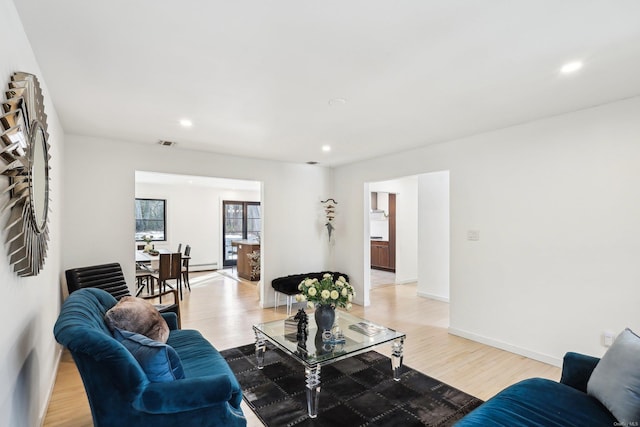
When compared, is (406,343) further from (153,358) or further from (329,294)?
(153,358)

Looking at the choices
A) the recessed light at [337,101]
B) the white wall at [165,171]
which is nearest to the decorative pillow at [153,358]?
the recessed light at [337,101]

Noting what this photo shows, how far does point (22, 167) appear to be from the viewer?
1554 mm

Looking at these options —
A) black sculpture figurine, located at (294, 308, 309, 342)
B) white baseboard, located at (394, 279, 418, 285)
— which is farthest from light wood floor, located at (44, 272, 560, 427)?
black sculpture figurine, located at (294, 308, 309, 342)

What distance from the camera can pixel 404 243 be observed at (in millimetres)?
7180

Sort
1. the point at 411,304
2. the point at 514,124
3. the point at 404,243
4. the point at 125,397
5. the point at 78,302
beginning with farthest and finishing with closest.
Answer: the point at 404,243, the point at 411,304, the point at 514,124, the point at 78,302, the point at 125,397

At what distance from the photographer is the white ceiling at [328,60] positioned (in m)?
1.62

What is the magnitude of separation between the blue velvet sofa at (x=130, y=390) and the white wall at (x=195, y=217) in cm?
716

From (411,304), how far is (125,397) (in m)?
4.71

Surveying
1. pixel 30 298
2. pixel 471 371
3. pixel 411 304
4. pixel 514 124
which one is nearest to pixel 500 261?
pixel 471 371

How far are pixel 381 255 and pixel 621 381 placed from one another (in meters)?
7.43

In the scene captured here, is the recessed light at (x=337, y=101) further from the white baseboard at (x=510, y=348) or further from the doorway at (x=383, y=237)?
the doorway at (x=383, y=237)

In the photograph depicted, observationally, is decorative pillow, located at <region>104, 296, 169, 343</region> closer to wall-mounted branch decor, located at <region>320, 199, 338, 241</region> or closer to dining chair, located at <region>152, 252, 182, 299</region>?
dining chair, located at <region>152, 252, 182, 299</region>

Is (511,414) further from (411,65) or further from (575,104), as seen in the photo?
(575,104)

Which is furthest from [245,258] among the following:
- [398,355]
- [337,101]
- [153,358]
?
[153,358]
